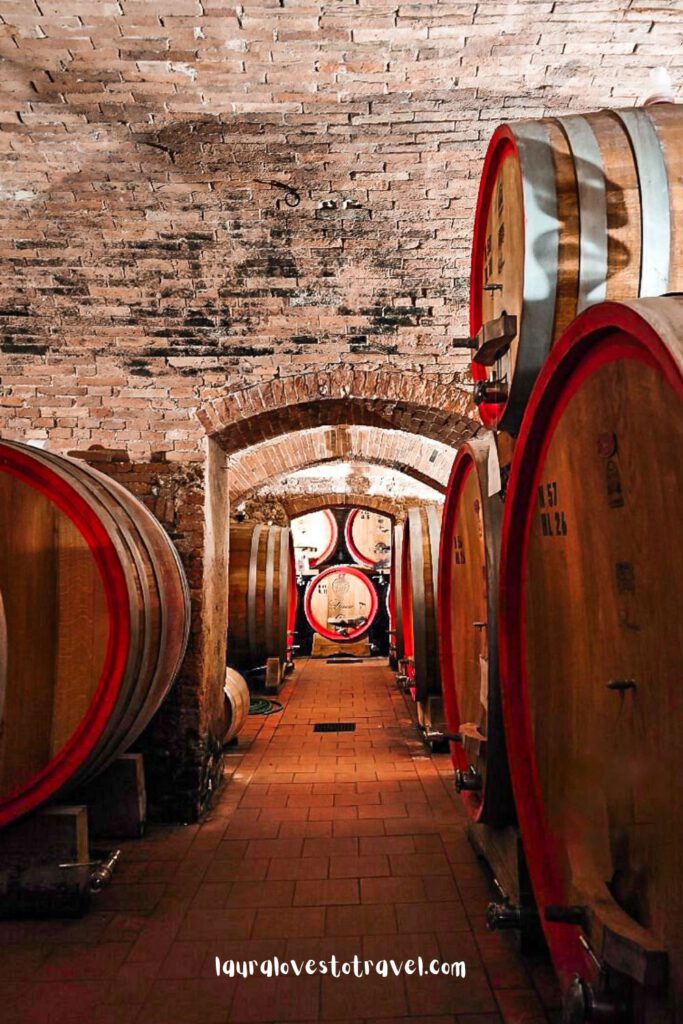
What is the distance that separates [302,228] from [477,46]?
1378 millimetres

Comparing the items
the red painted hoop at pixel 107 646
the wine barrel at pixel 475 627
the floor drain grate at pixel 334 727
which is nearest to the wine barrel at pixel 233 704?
the floor drain grate at pixel 334 727

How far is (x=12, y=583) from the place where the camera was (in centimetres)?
301

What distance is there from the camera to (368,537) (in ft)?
41.5

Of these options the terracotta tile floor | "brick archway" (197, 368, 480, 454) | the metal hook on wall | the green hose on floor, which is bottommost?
the terracotta tile floor

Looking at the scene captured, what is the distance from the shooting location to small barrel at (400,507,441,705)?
4.91m

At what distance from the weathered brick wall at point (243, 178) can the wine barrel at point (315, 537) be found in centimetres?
843

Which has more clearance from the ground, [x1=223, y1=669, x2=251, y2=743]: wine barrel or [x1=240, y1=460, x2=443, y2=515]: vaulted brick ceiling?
[x1=240, y1=460, x2=443, y2=515]: vaulted brick ceiling

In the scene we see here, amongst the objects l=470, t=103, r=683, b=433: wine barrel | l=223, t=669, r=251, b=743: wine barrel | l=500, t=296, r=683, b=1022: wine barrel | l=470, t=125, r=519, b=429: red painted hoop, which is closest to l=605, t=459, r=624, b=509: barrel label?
l=500, t=296, r=683, b=1022: wine barrel

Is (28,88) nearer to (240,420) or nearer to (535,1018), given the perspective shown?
(240,420)

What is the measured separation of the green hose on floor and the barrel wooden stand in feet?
6.65

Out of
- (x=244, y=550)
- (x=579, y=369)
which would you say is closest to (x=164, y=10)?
(x=579, y=369)

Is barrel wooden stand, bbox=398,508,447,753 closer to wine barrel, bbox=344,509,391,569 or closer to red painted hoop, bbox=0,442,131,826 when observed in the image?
red painted hoop, bbox=0,442,131,826

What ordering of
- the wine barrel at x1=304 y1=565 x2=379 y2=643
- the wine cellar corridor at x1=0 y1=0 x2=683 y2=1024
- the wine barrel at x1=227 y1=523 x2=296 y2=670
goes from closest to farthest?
the wine cellar corridor at x1=0 y1=0 x2=683 y2=1024, the wine barrel at x1=227 y1=523 x2=296 y2=670, the wine barrel at x1=304 y1=565 x2=379 y2=643

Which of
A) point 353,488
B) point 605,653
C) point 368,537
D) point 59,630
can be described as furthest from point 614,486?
point 368,537
